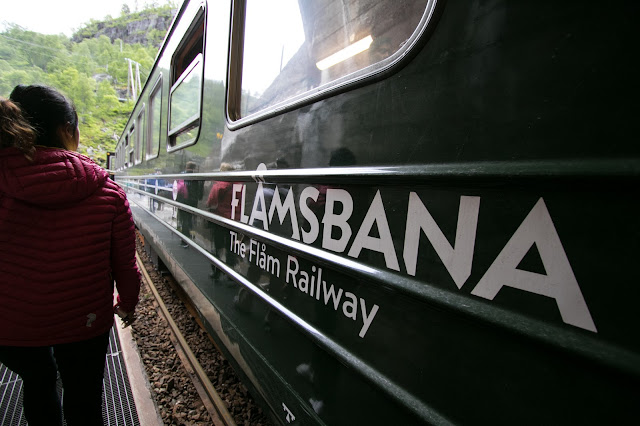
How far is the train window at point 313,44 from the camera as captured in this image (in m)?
0.91

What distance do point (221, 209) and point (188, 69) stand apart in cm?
152

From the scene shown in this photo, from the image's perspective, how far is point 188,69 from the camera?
259cm

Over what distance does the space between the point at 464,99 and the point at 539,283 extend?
0.41 meters

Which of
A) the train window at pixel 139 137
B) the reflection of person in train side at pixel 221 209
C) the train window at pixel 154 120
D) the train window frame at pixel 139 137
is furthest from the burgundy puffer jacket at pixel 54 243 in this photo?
the train window at pixel 139 137

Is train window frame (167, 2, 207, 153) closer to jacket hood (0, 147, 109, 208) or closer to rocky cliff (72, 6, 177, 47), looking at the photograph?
jacket hood (0, 147, 109, 208)

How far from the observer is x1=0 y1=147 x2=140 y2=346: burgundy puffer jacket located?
105 centimetres

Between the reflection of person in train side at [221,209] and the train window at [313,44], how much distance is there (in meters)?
0.41

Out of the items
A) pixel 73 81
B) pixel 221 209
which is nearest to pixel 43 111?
pixel 221 209

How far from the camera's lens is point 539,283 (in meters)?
0.56

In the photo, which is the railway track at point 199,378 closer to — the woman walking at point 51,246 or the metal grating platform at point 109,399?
the metal grating platform at point 109,399

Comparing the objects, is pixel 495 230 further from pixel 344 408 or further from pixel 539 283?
pixel 344 408

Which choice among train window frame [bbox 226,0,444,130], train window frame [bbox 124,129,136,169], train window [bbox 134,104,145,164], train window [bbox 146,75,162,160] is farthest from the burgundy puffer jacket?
train window frame [bbox 124,129,136,169]

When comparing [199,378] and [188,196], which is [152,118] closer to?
[188,196]

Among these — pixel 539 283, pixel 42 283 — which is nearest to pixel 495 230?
pixel 539 283
